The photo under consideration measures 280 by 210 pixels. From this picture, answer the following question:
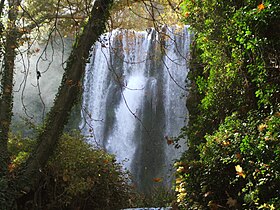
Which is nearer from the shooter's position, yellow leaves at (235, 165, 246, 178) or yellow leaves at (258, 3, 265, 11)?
yellow leaves at (235, 165, 246, 178)

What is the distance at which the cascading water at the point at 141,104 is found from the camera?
1428cm

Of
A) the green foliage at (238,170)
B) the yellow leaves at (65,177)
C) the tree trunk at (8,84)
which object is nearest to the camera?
the green foliage at (238,170)

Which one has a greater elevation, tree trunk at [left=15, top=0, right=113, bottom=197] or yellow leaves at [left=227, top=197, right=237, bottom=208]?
tree trunk at [left=15, top=0, right=113, bottom=197]

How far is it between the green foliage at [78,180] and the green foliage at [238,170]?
2578 millimetres

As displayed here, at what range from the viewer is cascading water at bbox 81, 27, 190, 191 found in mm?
14281

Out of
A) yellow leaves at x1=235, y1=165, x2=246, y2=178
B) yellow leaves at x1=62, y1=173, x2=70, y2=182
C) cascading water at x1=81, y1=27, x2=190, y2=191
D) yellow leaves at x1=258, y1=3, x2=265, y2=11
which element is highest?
cascading water at x1=81, y1=27, x2=190, y2=191

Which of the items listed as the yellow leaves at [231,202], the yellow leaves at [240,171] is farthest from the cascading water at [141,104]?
the yellow leaves at [240,171]

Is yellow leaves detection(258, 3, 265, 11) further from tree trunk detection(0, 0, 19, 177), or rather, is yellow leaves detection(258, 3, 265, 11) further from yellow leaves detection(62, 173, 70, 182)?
tree trunk detection(0, 0, 19, 177)

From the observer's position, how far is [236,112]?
5750mm

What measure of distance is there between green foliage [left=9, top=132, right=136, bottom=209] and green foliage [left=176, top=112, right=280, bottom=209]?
2578mm

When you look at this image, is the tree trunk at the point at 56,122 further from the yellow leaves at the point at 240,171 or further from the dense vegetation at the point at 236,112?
the yellow leaves at the point at 240,171

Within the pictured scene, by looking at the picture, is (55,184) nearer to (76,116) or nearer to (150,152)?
(150,152)

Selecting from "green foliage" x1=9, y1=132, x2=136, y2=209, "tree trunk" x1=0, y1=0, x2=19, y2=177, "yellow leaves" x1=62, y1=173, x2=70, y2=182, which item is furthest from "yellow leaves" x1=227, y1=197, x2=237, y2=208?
"tree trunk" x1=0, y1=0, x2=19, y2=177

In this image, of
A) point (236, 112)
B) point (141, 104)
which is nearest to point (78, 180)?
point (236, 112)
